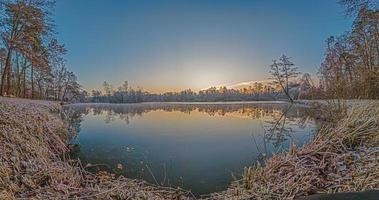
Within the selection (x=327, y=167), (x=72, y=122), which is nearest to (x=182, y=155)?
(x=327, y=167)

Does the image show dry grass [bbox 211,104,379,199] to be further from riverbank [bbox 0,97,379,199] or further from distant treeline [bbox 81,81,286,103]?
distant treeline [bbox 81,81,286,103]

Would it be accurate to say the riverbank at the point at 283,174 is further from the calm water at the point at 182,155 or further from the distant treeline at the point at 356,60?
the distant treeline at the point at 356,60

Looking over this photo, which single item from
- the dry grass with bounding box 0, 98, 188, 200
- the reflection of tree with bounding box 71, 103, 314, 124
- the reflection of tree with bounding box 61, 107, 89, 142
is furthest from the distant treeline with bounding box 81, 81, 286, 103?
the dry grass with bounding box 0, 98, 188, 200

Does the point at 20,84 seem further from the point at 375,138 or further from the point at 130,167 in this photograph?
the point at 375,138

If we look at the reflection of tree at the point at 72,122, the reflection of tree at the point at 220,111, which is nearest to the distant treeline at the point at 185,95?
the reflection of tree at the point at 220,111

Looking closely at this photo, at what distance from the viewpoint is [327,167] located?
3.88m

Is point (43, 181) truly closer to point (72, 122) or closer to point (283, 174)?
point (283, 174)

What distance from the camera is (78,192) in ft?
12.3

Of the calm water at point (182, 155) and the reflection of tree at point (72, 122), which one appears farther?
the reflection of tree at point (72, 122)

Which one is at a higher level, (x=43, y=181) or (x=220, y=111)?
(x=220, y=111)

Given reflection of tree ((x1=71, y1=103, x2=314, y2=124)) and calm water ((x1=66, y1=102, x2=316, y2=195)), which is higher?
reflection of tree ((x1=71, y1=103, x2=314, y2=124))

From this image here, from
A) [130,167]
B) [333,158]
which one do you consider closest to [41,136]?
[130,167]

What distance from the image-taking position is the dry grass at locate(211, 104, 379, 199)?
337 centimetres

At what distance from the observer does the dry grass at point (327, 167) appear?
133 inches
